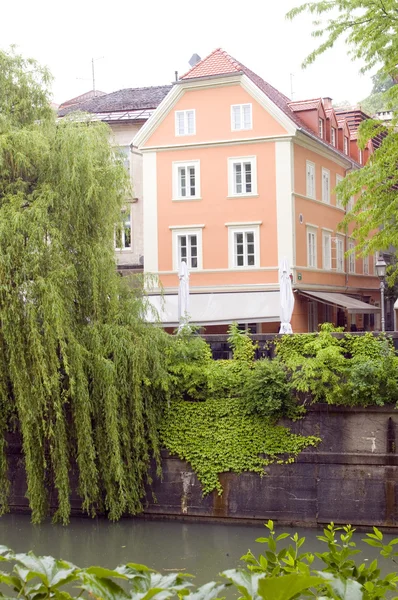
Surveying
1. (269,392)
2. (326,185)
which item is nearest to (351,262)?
(326,185)

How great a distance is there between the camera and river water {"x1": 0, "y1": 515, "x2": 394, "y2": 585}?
1289 cm

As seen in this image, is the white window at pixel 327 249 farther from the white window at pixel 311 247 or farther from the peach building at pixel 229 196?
the peach building at pixel 229 196

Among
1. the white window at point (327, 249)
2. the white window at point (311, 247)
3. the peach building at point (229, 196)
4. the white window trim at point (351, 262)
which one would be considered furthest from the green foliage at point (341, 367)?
the white window trim at point (351, 262)

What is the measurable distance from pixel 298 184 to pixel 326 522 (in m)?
15.6

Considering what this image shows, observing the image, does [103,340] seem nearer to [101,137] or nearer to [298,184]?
[101,137]

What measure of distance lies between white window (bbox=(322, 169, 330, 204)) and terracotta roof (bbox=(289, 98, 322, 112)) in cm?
245

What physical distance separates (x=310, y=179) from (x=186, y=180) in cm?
450

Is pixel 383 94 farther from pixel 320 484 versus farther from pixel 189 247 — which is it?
pixel 189 247

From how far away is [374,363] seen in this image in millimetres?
15008

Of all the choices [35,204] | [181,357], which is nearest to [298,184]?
[181,357]

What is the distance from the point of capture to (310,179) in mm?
29406

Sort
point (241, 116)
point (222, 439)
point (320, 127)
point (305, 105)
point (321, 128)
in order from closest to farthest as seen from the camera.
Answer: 1. point (222, 439)
2. point (241, 116)
3. point (305, 105)
4. point (320, 127)
5. point (321, 128)

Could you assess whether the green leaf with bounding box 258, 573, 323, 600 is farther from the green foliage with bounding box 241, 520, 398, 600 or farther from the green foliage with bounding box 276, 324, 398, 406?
the green foliage with bounding box 276, 324, 398, 406

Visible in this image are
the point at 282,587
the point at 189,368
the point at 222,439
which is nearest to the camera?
the point at 282,587
